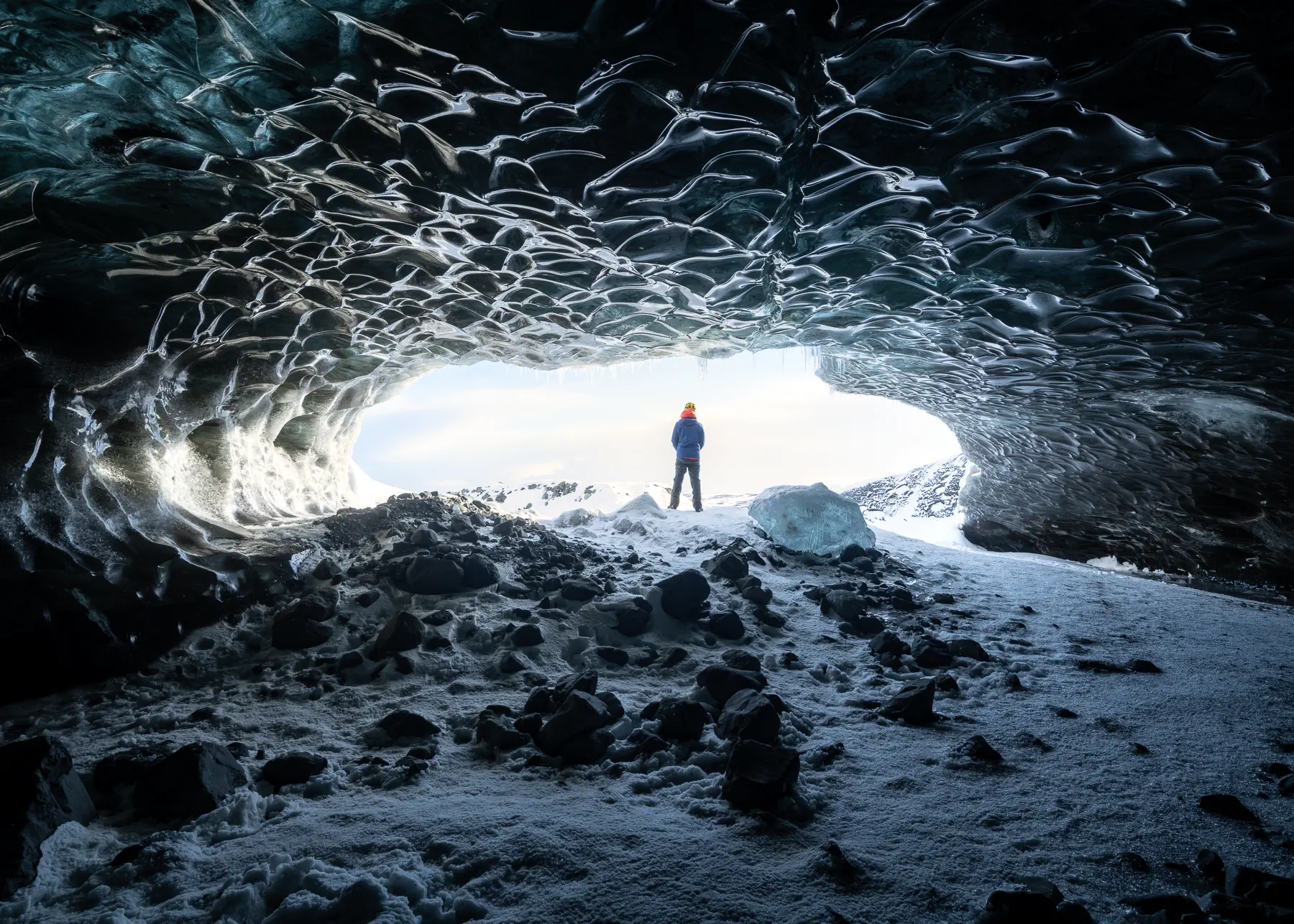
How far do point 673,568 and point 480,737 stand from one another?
2.56 meters

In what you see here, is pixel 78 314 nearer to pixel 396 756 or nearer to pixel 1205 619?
pixel 396 756

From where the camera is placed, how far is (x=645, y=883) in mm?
1468

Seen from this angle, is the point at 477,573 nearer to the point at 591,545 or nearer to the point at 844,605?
the point at 591,545

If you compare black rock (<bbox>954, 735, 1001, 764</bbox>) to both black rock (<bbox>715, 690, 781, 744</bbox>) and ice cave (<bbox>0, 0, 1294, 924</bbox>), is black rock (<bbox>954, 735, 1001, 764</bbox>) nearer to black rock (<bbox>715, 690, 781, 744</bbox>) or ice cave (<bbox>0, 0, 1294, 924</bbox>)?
ice cave (<bbox>0, 0, 1294, 924</bbox>)

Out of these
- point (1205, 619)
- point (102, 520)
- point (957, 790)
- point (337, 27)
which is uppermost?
point (337, 27)

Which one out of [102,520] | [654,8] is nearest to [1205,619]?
[654,8]

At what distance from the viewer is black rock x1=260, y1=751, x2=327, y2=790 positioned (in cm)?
197

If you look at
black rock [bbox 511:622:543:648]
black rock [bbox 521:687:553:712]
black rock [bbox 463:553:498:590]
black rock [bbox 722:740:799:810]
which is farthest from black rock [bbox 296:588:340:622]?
black rock [bbox 722:740:799:810]

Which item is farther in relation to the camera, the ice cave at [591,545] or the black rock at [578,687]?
the black rock at [578,687]

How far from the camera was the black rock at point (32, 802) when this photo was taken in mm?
1469

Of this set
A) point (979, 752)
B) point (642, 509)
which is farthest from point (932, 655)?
point (642, 509)

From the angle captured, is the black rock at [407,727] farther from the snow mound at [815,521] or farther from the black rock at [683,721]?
the snow mound at [815,521]

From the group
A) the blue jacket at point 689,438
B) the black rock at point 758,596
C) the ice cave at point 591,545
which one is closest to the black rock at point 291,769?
the ice cave at point 591,545

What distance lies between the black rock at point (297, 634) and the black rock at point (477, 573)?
88cm
